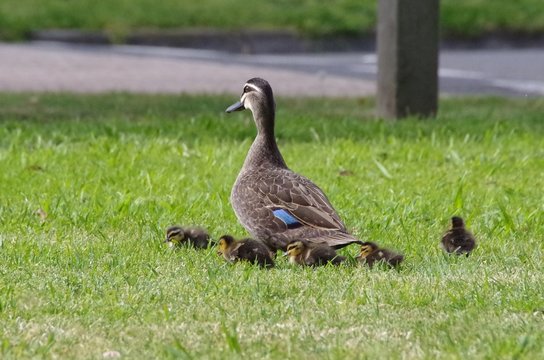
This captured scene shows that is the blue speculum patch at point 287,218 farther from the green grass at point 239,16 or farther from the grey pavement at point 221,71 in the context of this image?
the green grass at point 239,16

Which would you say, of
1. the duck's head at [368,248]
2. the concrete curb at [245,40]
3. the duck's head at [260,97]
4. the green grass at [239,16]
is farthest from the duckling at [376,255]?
the green grass at [239,16]

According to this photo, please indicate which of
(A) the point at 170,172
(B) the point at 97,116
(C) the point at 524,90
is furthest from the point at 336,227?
(C) the point at 524,90

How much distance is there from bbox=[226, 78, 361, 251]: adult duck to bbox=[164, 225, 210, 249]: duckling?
208 mm

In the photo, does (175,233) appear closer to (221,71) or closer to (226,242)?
(226,242)

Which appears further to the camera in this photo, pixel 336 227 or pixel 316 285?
pixel 336 227

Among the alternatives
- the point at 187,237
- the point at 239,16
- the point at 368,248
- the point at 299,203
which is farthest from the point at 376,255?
the point at 239,16

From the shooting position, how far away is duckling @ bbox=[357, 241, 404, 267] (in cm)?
581

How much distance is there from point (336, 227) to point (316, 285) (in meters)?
0.51

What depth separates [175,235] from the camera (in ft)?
20.5

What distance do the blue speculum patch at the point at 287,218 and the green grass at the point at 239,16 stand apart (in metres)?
13.7

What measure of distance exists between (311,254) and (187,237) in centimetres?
71

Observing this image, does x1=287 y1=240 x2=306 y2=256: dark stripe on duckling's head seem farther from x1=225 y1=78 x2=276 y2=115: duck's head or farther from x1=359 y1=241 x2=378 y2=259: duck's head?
x1=225 y1=78 x2=276 y2=115: duck's head

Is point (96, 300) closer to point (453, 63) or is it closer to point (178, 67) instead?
point (178, 67)

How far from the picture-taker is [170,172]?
8.70 meters
